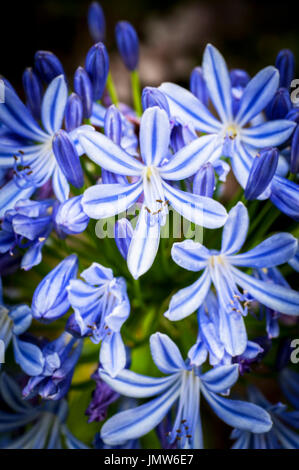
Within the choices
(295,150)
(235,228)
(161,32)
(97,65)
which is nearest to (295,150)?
(295,150)

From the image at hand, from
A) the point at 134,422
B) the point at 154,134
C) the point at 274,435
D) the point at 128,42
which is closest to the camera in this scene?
the point at 154,134

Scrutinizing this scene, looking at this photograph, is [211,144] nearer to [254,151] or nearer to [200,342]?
[254,151]

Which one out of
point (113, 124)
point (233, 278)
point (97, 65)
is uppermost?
point (97, 65)

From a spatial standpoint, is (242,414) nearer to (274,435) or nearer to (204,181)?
(274,435)

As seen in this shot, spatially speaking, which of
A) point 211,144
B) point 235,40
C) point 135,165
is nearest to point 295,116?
point 211,144

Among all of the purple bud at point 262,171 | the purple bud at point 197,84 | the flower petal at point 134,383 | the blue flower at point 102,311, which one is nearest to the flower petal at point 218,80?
the purple bud at point 197,84

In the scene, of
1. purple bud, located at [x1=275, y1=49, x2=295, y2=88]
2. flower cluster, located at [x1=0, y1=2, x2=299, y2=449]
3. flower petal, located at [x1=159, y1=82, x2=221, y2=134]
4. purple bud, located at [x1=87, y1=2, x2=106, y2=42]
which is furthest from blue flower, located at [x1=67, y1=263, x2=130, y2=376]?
purple bud, located at [x1=87, y1=2, x2=106, y2=42]
